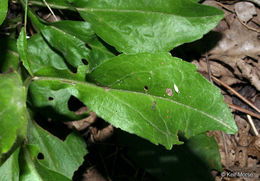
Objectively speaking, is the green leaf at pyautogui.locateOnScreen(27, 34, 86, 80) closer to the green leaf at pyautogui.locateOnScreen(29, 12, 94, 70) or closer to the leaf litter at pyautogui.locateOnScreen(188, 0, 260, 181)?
the green leaf at pyautogui.locateOnScreen(29, 12, 94, 70)

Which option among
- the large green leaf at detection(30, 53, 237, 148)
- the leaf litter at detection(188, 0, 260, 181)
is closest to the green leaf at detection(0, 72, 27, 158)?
the large green leaf at detection(30, 53, 237, 148)

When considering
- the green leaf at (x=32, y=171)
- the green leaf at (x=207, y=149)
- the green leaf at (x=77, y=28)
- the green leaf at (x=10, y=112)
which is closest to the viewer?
the green leaf at (x=10, y=112)

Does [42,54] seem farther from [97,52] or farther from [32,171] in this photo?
[32,171]

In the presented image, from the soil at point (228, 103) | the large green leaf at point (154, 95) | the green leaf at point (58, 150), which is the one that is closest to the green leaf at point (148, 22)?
the large green leaf at point (154, 95)

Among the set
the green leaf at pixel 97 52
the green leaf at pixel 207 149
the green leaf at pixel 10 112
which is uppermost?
the green leaf at pixel 10 112

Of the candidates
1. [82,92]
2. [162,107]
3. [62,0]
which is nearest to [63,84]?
[82,92]

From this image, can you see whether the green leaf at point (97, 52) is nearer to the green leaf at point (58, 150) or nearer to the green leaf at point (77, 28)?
the green leaf at point (77, 28)
